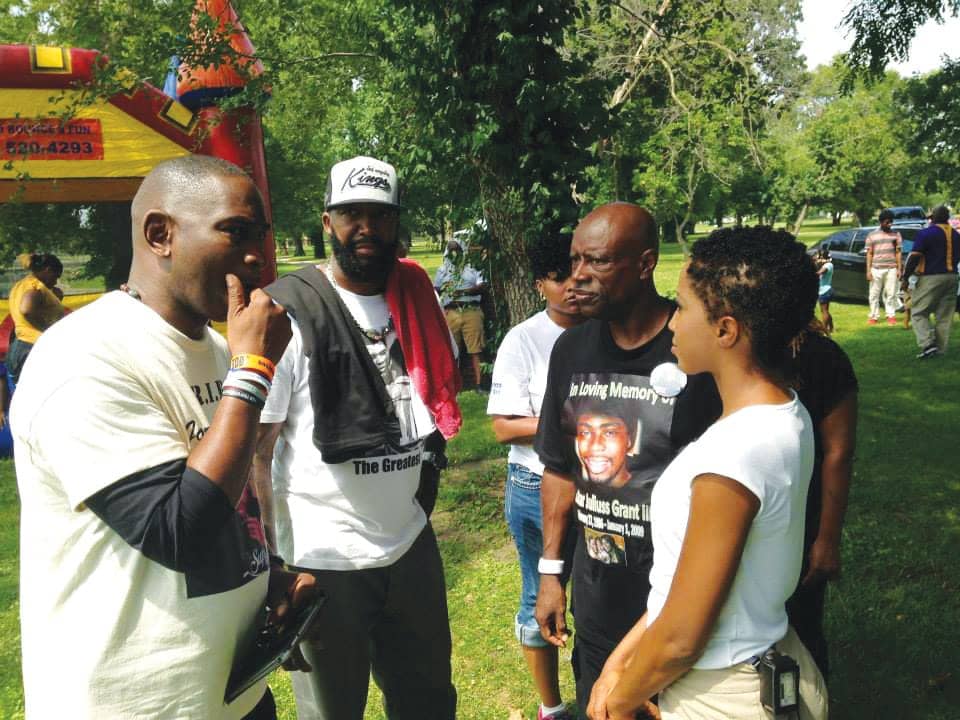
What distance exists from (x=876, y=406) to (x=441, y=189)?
554 cm

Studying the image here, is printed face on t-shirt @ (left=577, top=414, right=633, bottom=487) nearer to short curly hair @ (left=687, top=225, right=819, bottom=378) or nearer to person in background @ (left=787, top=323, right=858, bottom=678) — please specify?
short curly hair @ (left=687, top=225, right=819, bottom=378)

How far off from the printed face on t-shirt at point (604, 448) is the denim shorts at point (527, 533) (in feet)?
3.11

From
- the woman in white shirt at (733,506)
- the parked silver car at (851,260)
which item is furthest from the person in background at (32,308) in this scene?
the parked silver car at (851,260)

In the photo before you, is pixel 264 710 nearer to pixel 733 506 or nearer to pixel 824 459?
→ pixel 733 506

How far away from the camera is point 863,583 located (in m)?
4.27

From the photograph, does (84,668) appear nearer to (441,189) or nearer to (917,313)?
(441,189)

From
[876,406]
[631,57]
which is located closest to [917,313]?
[876,406]

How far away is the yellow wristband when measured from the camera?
1.57 metres

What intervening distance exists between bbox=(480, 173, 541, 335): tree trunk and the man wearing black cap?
7.12 m

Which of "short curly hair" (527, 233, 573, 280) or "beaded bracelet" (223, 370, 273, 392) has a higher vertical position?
"short curly hair" (527, 233, 573, 280)

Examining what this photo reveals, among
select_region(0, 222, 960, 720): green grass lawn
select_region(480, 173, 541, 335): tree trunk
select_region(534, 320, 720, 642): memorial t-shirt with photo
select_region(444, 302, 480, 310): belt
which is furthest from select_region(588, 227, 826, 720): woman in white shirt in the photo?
select_region(444, 302, 480, 310): belt

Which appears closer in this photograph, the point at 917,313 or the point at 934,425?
the point at 934,425

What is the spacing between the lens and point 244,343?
1.61 meters

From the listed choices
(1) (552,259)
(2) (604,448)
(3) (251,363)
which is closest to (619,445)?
(2) (604,448)
